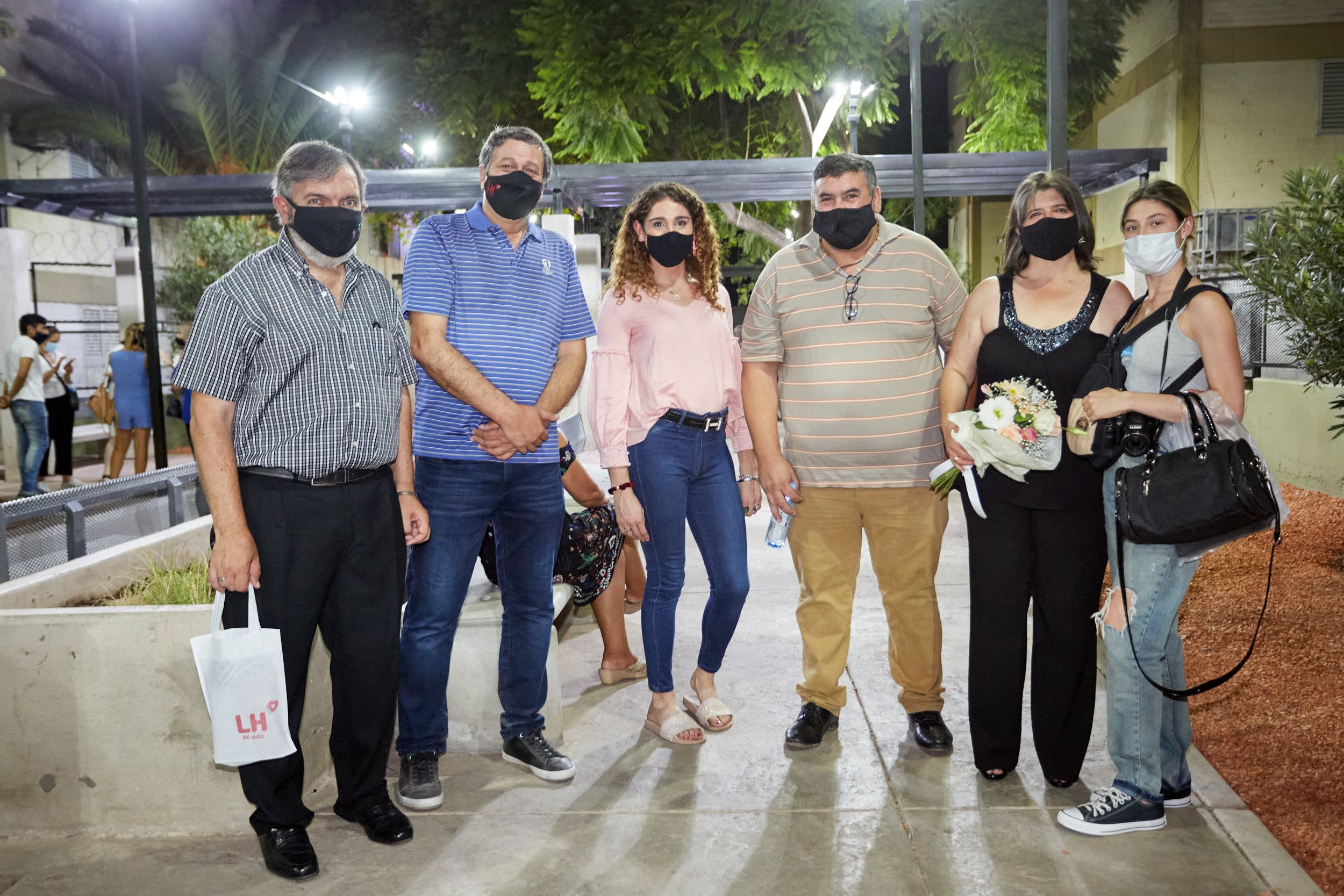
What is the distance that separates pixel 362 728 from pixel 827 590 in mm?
1901

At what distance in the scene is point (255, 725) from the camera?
10.9ft

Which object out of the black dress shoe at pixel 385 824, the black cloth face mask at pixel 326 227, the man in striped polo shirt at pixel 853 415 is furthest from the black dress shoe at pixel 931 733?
the black cloth face mask at pixel 326 227

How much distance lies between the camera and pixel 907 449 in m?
4.28

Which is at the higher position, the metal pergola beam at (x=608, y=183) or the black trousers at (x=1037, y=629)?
the metal pergola beam at (x=608, y=183)

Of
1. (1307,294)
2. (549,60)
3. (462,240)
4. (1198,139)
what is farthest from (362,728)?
(1198,139)

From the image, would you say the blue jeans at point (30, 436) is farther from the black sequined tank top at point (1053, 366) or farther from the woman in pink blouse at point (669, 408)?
the black sequined tank top at point (1053, 366)

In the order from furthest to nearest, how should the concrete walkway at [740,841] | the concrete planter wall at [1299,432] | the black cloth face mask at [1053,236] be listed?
1. the concrete planter wall at [1299,432]
2. the black cloth face mask at [1053,236]
3. the concrete walkway at [740,841]

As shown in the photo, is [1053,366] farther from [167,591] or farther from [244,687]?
[167,591]

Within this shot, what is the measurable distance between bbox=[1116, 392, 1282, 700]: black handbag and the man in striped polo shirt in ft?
3.29

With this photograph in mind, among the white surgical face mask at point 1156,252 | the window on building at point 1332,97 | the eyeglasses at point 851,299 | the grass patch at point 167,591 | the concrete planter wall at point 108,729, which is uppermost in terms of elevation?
the window on building at point 1332,97

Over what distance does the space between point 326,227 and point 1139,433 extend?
8.72 ft

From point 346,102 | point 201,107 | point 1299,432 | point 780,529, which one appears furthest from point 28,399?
point 201,107

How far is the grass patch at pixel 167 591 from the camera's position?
4.44 meters

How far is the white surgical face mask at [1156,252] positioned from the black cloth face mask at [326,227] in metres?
2.51
